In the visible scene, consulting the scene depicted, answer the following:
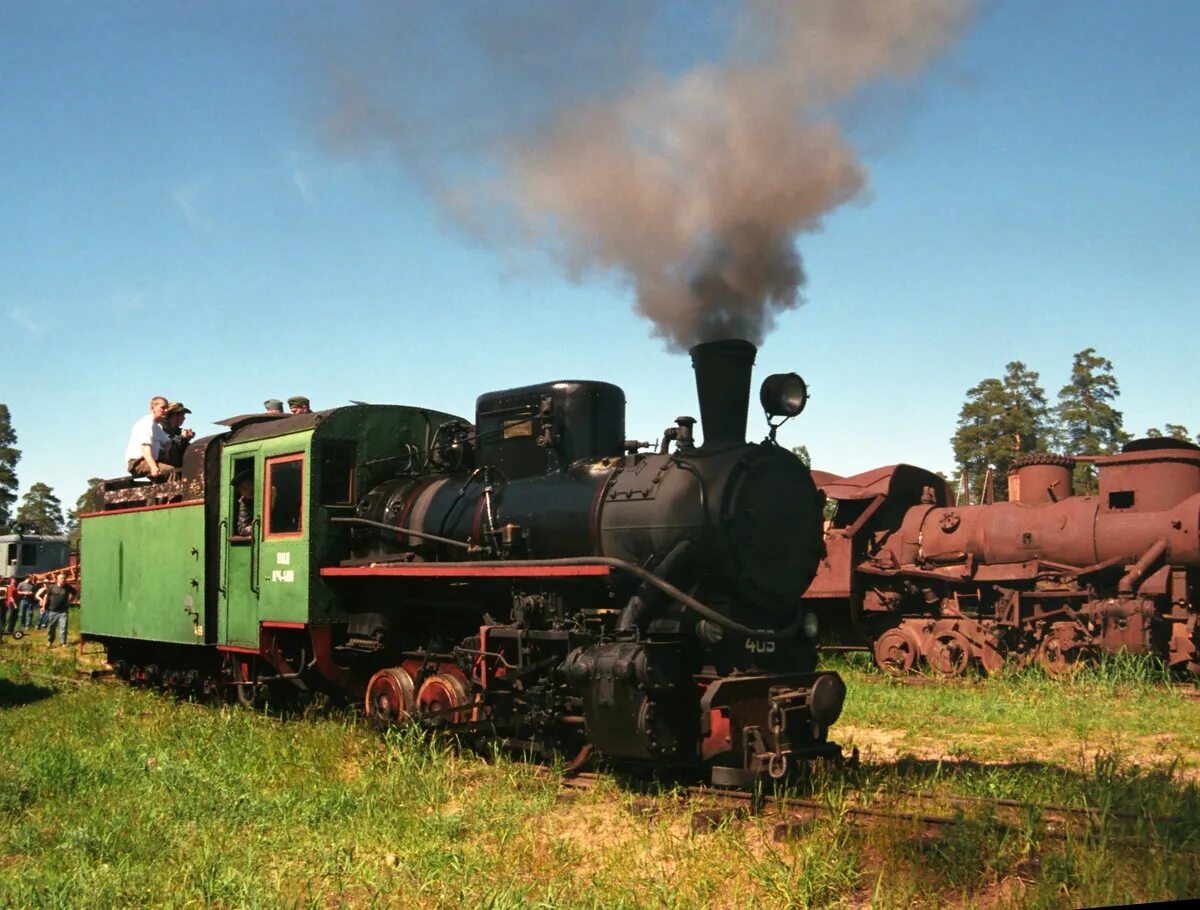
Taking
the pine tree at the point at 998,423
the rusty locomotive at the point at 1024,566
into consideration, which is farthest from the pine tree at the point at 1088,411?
the rusty locomotive at the point at 1024,566

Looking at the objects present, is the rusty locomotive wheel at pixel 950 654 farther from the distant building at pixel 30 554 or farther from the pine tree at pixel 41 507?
the pine tree at pixel 41 507

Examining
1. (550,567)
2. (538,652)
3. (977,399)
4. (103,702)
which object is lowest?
(103,702)

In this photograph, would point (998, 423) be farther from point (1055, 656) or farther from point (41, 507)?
point (41, 507)

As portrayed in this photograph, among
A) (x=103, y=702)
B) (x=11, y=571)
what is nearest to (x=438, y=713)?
(x=103, y=702)

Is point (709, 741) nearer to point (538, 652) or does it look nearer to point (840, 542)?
point (538, 652)

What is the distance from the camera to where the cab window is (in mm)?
10648

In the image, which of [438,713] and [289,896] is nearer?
[289,896]

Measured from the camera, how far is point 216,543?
12.0m

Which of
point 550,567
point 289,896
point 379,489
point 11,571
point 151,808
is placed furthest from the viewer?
point 11,571

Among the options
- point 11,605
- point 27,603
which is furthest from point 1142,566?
point 27,603

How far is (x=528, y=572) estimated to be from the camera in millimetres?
8156

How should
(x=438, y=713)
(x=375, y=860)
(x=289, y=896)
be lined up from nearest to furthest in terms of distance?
(x=289, y=896) → (x=375, y=860) → (x=438, y=713)

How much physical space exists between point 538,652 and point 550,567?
33.2 inches

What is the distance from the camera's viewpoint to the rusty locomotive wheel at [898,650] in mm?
15586
